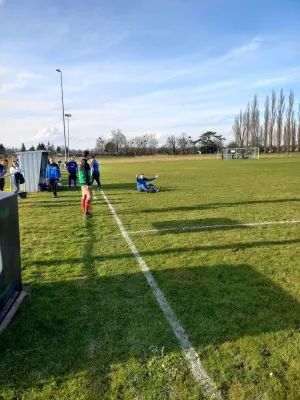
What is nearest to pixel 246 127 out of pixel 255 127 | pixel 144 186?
pixel 255 127

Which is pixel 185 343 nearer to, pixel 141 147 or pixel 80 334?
pixel 80 334

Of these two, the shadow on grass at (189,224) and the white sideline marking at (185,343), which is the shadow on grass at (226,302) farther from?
the shadow on grass at (189,224)

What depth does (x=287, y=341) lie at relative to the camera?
9.36 feet

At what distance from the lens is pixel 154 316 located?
3.36 metres

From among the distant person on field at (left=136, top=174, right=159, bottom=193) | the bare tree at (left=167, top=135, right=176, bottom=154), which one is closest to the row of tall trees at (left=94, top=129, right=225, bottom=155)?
the bare tree at (left=167, top=135, right=176, bottom=154)

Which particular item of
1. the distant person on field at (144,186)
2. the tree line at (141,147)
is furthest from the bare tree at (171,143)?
the distant person on field at (144,186)

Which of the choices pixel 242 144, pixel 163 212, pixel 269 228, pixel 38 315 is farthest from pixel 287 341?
pixel 242 144

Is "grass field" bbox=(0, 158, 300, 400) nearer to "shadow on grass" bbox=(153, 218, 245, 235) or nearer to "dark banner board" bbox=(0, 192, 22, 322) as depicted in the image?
"shadow on grass" bbox=(153, 218, 245, 235)

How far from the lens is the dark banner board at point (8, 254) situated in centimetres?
335

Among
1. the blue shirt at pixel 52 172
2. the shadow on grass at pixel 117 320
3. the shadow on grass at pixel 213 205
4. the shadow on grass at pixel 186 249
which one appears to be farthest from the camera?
the blue shirt at pixel 52 172

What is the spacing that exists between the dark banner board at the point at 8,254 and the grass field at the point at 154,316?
230 mm

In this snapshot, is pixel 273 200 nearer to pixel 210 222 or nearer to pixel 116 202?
pixel 210 222

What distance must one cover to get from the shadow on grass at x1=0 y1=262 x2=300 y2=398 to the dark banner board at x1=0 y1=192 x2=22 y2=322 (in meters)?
0.22

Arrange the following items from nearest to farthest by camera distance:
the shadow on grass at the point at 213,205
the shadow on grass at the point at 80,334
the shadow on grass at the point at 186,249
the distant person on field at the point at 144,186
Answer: the shadow on grass at the point at 80,334 < the shadow on grass at the point at 186,249 < the shadow on grass at the point at 213,205 < the distant person on field at the point at 144,186
